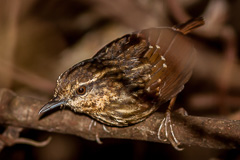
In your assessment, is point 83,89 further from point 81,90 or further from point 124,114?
point 124,114

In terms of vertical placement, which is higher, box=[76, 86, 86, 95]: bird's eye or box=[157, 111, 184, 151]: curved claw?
box=[76, 86, 86, 95]: bird's eye

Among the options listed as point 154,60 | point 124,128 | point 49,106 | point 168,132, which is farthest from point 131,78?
point 49,106

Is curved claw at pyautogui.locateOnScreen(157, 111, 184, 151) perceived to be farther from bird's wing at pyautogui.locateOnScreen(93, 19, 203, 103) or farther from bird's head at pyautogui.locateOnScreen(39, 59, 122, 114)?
bird's head at pyautogui.locateOnScreen(39, 59, 122, 114)

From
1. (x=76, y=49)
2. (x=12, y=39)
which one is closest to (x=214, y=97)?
(x=76, y=49)

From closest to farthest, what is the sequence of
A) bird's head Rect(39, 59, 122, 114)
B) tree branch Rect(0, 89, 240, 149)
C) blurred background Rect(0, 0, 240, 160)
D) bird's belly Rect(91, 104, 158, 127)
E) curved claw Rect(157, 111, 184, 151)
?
tree branch Rect(0, 89, 240, 149) < curved claw Rect(157, 111, 184, 151) < bird's head Rect(39, 59, 122, 114) < bird's belly Rect(91, 104, 158, 127) < blurred background Rect(0, 0, 240, 160)

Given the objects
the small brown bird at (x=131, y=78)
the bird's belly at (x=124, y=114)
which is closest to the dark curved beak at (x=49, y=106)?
the small brown bird at (x=131, y=78)

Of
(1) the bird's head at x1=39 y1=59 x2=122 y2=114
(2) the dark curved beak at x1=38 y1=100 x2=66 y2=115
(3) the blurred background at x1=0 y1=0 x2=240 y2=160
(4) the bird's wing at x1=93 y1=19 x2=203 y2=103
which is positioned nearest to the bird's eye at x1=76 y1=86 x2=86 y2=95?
(1) the bird's head at x1=39 y1=59 x2=122 y2=114

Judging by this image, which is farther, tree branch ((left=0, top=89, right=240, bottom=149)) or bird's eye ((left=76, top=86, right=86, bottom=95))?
bird's eye ((left=76, top=86, right=86, bottom=95))

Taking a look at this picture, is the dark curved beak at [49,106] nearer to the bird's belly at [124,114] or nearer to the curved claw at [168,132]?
the bird's belly at [124,114]

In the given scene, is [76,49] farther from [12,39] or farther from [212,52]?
[212,52]
